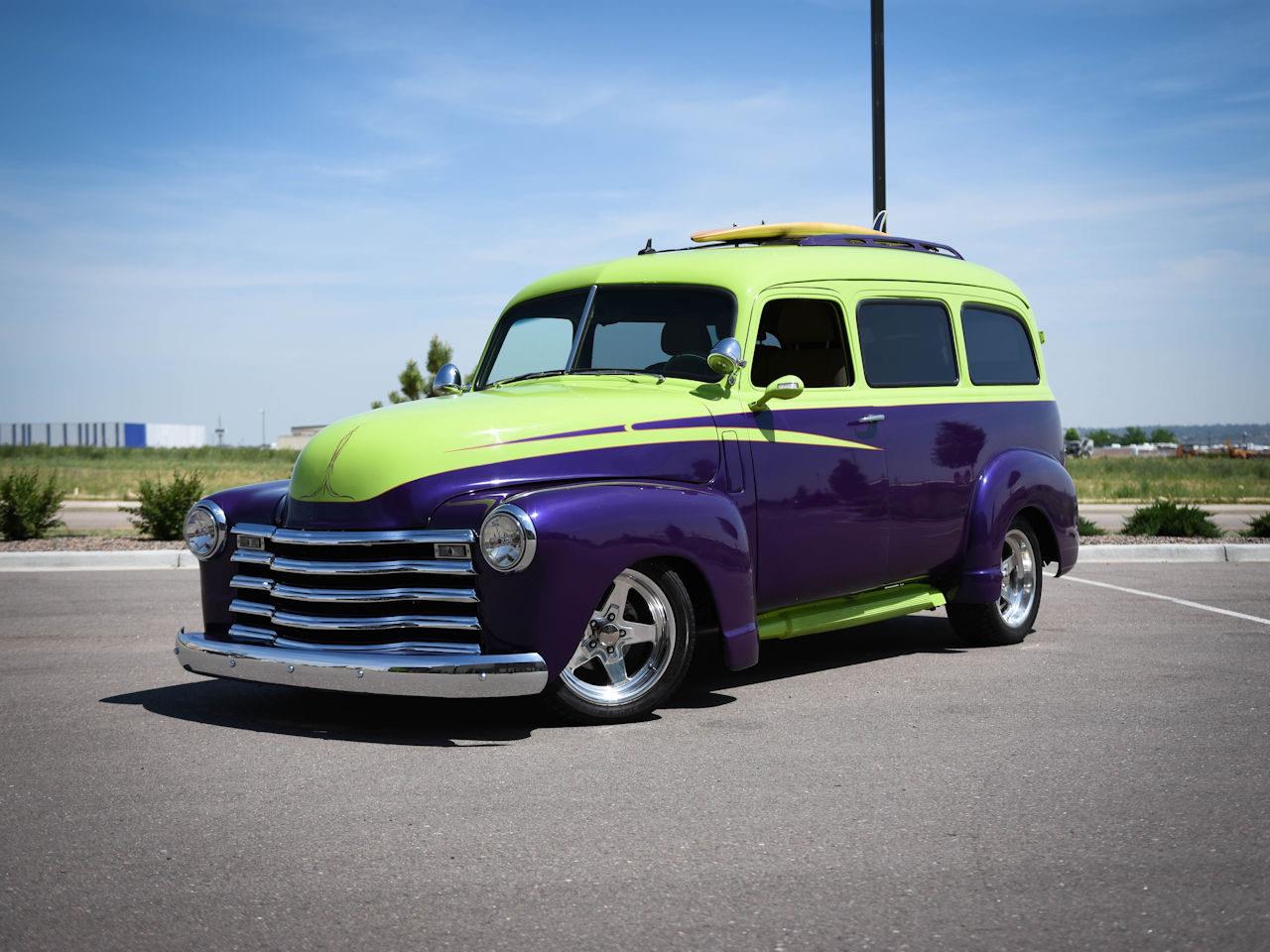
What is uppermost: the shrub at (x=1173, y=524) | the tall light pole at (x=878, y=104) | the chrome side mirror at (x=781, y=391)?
the tall light pole at (x=878, y=104)

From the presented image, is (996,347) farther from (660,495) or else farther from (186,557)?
(186,557)

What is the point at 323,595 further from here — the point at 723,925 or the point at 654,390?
the point at 723,925

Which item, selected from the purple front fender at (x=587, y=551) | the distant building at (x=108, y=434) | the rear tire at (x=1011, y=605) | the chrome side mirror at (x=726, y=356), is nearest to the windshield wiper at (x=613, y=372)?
the chrome side mirror at (x=726, y=356)

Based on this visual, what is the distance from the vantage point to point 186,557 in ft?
46.1

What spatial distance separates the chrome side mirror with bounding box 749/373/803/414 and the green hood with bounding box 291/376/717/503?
35 centimetres

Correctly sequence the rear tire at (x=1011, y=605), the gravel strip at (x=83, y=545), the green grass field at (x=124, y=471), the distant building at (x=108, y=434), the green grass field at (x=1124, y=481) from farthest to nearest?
1. the distant building at (x=108, y=434)
2. the green grass field at (x=124, y=471)
3. the green grass field at (x=1124, y=481)
4. the gravel strip at (x=83, y=545)
5. the rear tire at (x=1011, y=605)

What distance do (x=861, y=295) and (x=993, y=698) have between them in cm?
244

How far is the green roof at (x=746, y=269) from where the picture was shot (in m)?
7.40

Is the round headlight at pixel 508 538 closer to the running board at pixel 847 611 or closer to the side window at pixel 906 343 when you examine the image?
the running board at pixel 847 611

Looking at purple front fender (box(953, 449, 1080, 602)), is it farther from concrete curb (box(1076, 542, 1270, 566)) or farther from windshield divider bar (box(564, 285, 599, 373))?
concrete curb (box(1076, 542, 1270, 566))

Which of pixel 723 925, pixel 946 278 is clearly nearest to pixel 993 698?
pixel 946 278

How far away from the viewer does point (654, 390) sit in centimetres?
693

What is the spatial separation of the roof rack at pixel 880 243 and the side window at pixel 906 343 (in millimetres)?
466

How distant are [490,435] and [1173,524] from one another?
1329 centimetres
